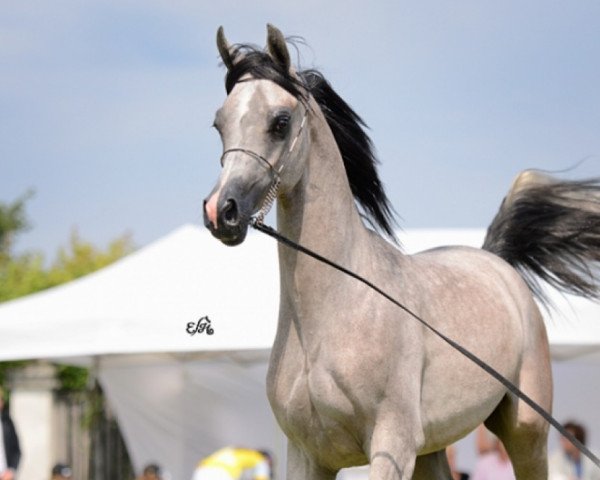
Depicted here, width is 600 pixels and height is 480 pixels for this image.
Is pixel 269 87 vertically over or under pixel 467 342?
over

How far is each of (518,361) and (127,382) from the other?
7579 mm

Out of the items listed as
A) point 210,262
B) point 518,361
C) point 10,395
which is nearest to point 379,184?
point 518,361

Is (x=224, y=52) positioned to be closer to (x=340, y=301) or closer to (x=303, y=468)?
(x=340, y=301)

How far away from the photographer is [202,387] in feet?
41.4

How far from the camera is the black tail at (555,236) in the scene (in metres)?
6.64

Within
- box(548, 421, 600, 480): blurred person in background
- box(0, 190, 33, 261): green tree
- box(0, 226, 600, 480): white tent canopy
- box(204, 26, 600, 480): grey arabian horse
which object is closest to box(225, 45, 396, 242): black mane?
box(204, 26, 600, 480): grey arabian horse

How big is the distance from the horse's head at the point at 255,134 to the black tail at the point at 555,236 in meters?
2.29

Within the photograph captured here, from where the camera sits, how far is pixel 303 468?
16.4ft

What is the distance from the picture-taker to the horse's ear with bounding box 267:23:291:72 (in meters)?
4.57

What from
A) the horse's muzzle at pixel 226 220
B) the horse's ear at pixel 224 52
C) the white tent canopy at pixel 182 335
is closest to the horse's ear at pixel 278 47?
the horse's ear at pixel 224 52

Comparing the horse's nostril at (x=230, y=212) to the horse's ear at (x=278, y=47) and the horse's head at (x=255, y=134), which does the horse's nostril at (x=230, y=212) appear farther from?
the horse's ear at (x=278, y=47)

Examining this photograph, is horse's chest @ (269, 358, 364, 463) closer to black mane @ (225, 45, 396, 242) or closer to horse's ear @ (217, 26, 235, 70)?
black mane @ (225, 45, 396, 242)

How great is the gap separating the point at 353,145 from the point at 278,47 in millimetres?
807

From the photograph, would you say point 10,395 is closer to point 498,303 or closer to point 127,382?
point 127,382
